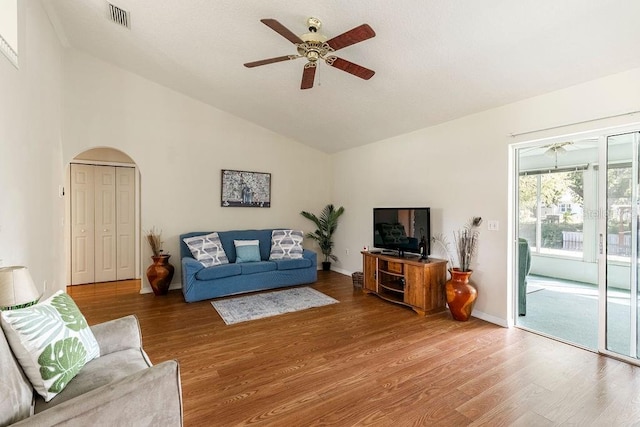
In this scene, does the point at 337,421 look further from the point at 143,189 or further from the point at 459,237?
the point at 143,189

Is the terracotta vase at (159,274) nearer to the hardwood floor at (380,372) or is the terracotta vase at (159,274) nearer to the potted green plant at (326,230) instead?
the hardwood floor at (380,372)

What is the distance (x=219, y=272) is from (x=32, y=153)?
93.2 inches

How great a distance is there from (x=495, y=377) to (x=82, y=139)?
5.55 meters

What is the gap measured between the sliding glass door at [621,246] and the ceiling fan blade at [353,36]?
2.39 meters

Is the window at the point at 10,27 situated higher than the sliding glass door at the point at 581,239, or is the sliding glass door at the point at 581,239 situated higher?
the window at the point at 10,27

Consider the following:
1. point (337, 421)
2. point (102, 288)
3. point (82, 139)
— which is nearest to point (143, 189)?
point (82, 139)

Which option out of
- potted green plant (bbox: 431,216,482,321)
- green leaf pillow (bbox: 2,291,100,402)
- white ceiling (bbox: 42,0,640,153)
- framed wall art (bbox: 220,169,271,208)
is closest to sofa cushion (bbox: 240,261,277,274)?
framed wall art (bbox: 220,169,271,208)

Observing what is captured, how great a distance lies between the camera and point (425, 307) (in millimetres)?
3486

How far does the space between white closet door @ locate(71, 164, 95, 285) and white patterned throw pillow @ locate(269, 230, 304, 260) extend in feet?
10.3

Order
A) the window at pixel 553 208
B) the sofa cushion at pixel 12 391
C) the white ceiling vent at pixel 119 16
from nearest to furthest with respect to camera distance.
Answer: the sofa cushion at pixel 12 391, the white ceiling vent at pixel 119 16, the window at pixel 553 208

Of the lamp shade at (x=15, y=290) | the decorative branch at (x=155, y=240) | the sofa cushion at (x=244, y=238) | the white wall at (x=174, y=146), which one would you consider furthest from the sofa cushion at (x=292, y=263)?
the lamp shade at (x=15, y=290)

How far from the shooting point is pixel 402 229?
4102mm

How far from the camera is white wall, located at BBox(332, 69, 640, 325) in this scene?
8.60 ft

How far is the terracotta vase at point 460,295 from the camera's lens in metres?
3.29
